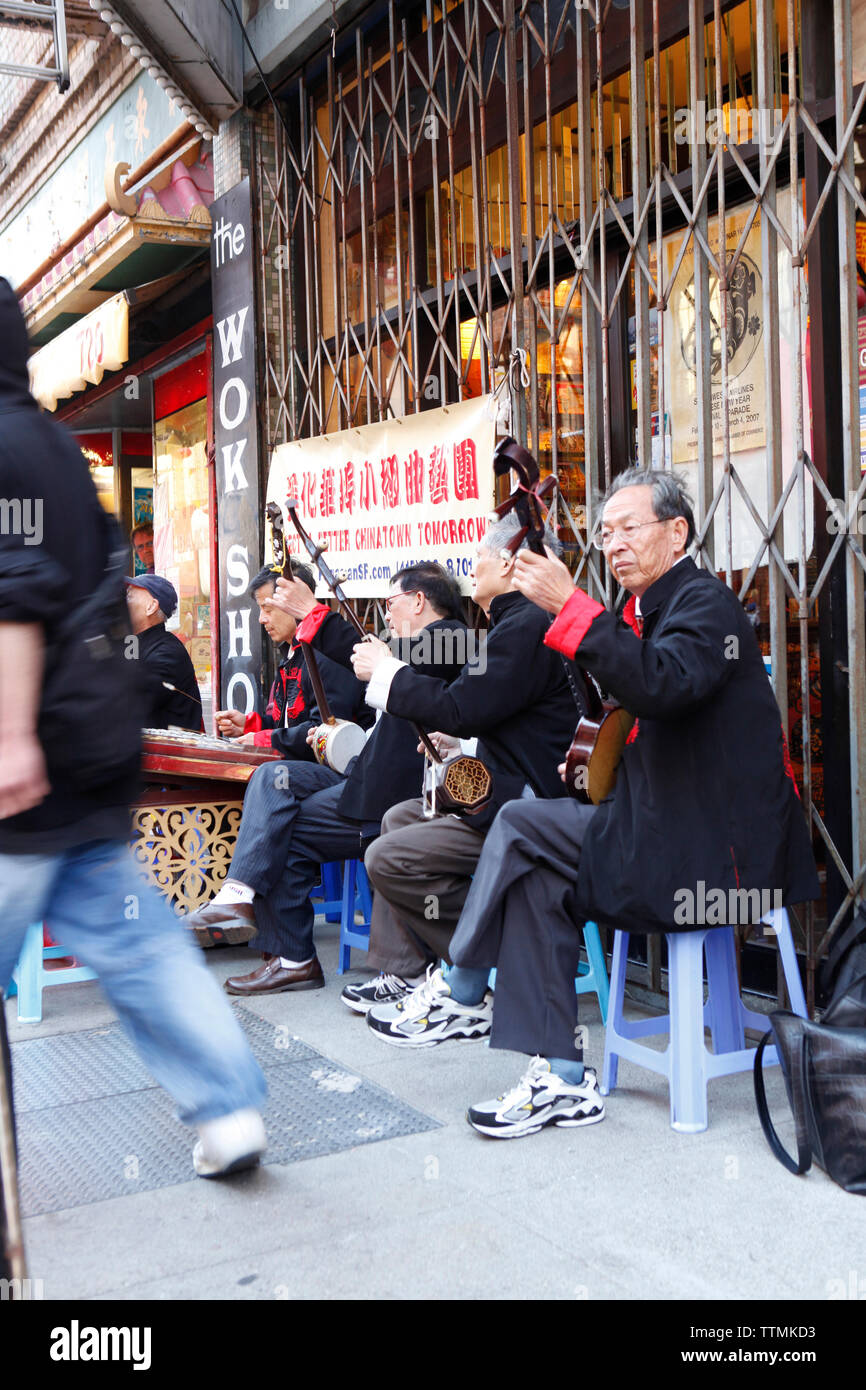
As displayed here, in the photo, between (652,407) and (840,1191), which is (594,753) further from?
(652,407)

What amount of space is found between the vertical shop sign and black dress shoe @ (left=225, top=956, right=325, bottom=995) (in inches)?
109

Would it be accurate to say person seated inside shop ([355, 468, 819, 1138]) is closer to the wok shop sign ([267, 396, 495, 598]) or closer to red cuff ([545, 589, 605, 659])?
red cuff ([545, 589, 605, 659])

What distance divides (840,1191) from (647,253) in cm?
308

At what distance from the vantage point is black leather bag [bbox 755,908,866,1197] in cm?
265

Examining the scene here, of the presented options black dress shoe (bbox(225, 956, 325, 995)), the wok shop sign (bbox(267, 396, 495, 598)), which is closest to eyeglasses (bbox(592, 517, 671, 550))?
the wok shop sign (bbox(267, 396, 495, 598))

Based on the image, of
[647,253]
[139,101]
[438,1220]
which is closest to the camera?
[438,1220]

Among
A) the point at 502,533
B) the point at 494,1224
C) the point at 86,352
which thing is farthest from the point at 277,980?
the point at 86,352

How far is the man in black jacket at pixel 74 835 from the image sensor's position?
2.25 metres

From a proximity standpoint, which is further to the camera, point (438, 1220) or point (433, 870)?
→ point (433, 870)

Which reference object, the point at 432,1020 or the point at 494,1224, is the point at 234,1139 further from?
the point at 432,1020

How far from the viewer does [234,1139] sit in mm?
2654

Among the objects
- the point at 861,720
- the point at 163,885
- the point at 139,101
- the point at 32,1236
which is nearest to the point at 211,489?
the point at 139,101

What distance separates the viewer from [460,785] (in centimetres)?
374

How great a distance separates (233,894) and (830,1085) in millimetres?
2438
